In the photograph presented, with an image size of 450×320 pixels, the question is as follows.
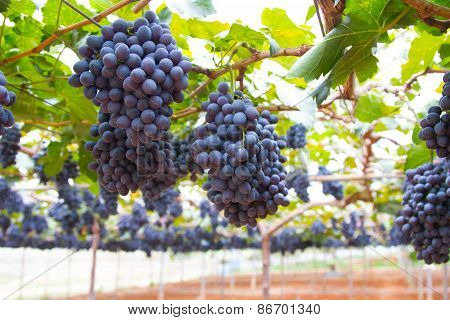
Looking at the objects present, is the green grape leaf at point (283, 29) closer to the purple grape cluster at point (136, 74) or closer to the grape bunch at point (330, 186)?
the purple grape cluster at point (136, 74)

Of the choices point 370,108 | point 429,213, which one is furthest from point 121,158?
point 370,108

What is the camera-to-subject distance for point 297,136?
3295mm

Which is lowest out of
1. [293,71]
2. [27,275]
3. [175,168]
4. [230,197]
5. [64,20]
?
[27,275]

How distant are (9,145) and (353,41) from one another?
2487mm

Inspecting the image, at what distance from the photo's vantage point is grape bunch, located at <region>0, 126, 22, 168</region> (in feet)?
9.98

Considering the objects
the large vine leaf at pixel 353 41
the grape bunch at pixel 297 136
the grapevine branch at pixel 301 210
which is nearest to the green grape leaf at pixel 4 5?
the large vine leaf at pixel 353 41

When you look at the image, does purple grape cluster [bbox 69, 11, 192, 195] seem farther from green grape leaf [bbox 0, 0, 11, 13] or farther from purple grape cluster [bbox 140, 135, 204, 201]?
purple grape cluster [bbox 140, 135, 204, 201]

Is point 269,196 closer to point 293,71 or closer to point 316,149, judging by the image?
point 293,71

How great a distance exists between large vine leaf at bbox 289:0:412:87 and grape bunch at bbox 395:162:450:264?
706 mm

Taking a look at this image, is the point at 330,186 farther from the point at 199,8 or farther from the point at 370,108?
the point at 199,8

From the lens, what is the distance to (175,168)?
222 centimetres

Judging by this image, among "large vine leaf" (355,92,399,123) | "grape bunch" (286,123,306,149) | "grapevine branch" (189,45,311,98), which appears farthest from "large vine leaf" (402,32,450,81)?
"grape bunch" (286,123,306,149)
